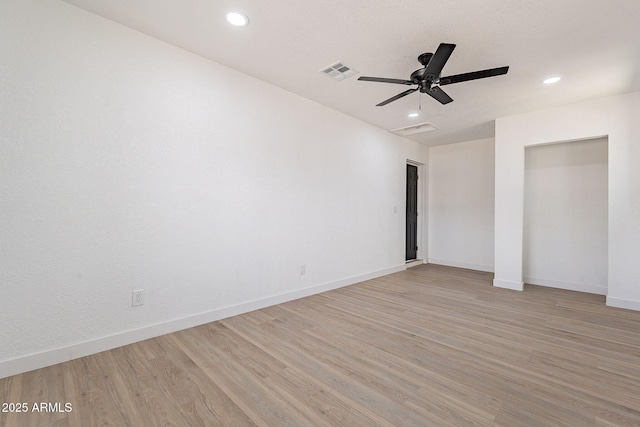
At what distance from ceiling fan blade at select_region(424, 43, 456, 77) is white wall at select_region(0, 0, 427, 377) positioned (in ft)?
6.00

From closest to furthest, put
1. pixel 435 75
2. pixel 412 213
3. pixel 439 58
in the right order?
1. pixel 439 58
2. pixel 435 75
3. pixel 412 213

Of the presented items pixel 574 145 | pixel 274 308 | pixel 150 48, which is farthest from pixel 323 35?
pixel 574 145

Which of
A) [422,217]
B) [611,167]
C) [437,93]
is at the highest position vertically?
[437,93]

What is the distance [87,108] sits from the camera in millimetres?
2152

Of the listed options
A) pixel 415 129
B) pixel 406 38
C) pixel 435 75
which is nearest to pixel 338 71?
pixel 406 38

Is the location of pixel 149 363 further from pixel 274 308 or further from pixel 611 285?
pixel 611 285

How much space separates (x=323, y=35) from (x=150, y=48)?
1.58 meters

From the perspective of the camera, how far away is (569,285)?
4.26m

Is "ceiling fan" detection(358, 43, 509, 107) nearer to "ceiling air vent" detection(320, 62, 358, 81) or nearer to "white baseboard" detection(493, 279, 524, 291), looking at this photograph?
"ceiling air vent" detection(320, 62, 358, 81)

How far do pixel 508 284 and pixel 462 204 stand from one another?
6.73 feet

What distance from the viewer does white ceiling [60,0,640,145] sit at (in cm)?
203

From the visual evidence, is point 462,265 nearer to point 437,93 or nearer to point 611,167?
point 611,167

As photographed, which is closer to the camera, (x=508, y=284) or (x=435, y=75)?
(x=435, y=75)

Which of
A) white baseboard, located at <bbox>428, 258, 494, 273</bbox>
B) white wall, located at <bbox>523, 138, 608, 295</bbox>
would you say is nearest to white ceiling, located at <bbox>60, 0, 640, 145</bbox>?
white wall, located at <bbox>523, 138, 608, 295</bbox>
